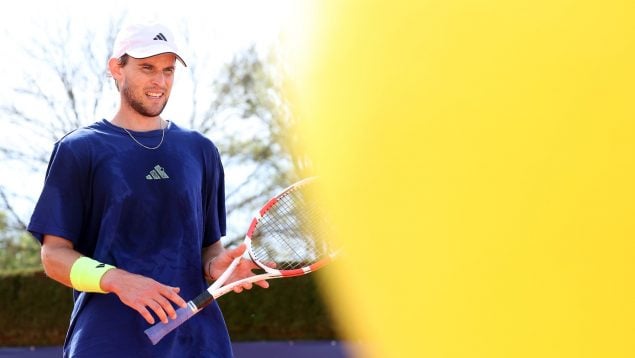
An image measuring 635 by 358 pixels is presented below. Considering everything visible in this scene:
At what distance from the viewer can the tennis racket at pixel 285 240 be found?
3.13m

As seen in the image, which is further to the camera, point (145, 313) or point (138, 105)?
point (138, 105)

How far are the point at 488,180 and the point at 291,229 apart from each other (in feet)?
27.0

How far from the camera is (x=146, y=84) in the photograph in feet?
9.82

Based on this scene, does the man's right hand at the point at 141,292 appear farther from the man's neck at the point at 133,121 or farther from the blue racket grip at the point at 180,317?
the man's neck at the point at 133,121

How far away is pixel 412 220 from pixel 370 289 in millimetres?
1096

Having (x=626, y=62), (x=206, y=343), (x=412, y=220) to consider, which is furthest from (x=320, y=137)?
(x=206, y=343)

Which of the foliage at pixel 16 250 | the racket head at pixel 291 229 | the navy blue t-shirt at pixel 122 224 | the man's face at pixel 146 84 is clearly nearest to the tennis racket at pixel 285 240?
the racket head at pixel 291 229

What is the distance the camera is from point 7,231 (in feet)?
60.5

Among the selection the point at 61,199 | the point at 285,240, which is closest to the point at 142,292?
the point at 61,199

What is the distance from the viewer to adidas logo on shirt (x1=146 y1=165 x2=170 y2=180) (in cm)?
296

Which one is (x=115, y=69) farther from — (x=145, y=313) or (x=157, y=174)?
(x=145, y=313)

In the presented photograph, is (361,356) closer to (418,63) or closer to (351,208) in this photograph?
(351,208)

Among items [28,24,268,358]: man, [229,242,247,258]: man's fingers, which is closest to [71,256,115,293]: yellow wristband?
[28,24,268,358]: man

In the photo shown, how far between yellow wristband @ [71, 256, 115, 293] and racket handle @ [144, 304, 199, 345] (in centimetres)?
19
